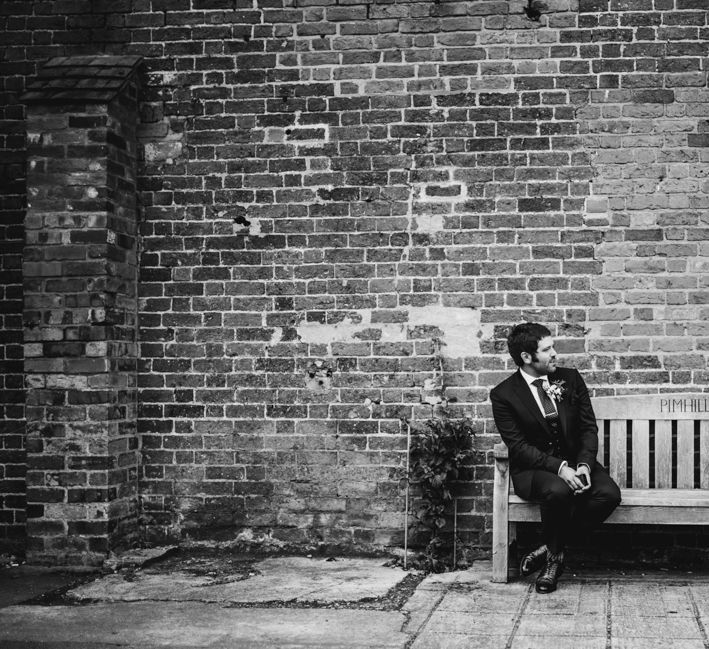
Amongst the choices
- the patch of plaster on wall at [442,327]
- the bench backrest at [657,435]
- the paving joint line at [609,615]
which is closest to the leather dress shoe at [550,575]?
the paving joint line at [609,615]

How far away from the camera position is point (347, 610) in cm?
520

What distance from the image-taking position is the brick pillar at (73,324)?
648 cm

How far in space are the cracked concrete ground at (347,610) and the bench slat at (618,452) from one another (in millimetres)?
648

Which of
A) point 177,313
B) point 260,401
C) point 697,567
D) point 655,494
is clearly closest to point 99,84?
point 177,313

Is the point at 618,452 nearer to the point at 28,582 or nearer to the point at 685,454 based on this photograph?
the point at 685,454

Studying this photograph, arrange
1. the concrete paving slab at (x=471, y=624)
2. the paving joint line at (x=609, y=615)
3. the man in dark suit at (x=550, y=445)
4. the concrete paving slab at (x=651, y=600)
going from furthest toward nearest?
the man in dark suit at (x=550, y=445), the concrete paving slab at (x=651, y=600), the concrete paving slab at (x=471, y=624), the paving joint line at (x=609, y=615)

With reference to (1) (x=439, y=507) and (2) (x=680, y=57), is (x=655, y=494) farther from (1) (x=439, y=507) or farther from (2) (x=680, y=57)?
(2) (x=680, y=57)

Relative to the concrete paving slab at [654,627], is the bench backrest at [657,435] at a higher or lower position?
higher

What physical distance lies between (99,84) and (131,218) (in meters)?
1.00

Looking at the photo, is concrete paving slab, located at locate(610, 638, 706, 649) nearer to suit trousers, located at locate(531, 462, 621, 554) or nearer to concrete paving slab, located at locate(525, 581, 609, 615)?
concrete paving slab, located at locate(525, 581, 609, 615)

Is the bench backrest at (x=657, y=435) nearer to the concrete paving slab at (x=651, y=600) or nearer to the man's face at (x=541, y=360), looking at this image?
the man's face at (x=541, y=360)

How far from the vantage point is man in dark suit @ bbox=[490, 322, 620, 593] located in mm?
5652

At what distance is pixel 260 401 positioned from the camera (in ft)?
22.4

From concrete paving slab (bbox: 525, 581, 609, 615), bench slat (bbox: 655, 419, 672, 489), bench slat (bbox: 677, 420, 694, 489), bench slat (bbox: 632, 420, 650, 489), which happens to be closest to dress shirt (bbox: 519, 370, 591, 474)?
bench slat (bbox: 632, 420, 650, 489)
